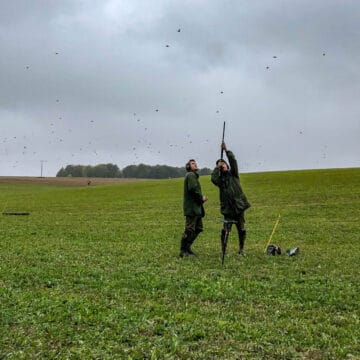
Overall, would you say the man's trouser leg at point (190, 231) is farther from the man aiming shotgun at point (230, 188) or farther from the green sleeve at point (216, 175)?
the green sleeve at point (216, 175)

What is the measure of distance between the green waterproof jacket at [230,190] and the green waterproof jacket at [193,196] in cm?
57

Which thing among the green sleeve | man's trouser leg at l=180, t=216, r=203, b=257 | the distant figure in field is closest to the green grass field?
man's trouser leg at l=180, t=216, r=203, b=257

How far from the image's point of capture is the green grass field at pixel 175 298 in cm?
740

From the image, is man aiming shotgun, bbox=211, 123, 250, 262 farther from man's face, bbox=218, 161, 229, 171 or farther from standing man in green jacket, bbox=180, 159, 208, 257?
standing man in green jacket, bbox=180, 159, 208, 257

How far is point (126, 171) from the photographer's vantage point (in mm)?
152500

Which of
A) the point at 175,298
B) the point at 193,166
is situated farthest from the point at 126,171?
the point at 175,298

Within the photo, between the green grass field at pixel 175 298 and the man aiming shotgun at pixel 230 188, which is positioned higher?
the man aiming shotgun at pixel 230 188

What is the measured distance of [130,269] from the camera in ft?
44.6

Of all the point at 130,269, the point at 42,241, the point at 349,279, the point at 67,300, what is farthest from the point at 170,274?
the point at 42,241

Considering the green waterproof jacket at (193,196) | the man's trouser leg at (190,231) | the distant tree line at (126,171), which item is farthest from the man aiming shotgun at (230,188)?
the distant tree line at (126,171)

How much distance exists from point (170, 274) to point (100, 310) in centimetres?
365

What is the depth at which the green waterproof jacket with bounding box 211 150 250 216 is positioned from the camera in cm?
1530

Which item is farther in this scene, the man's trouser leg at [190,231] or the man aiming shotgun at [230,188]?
the man's trouser leg at [190,231]

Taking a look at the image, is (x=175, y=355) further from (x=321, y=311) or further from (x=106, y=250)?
(x=106, y=250)
